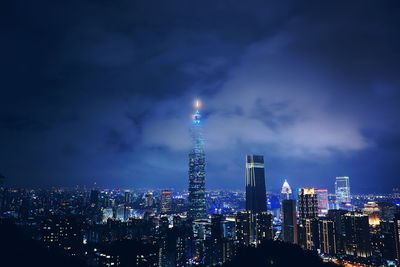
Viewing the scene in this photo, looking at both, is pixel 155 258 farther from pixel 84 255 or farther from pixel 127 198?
pixel 127 198

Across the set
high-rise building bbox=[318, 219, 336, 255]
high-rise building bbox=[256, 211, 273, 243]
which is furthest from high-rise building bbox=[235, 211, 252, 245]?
high-rise building bbox=[318, 219, 336, 255]

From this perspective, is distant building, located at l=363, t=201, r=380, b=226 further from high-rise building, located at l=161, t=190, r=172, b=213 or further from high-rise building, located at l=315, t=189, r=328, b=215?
high-rise building, located at l=161, t=190, r=172, b=213

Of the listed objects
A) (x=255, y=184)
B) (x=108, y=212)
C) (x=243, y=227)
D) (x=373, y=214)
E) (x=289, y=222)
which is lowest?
(x=289, y=222)

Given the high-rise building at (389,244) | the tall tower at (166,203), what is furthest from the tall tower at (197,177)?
the high-rise building at (389,244)

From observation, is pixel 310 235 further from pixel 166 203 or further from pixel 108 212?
pixel 166 203

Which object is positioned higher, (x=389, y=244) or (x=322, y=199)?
(x=322, y=199)

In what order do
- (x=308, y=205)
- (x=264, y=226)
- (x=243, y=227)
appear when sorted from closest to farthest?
(x=243, y=227) → (x=264, y=226) → (x=308, y=205)

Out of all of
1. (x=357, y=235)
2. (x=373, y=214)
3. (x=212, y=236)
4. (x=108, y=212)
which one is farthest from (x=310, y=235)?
(x=108, y=212)

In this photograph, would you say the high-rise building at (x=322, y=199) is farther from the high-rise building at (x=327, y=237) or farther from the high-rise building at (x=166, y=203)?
the high-rise building at (x=327, y=237)
